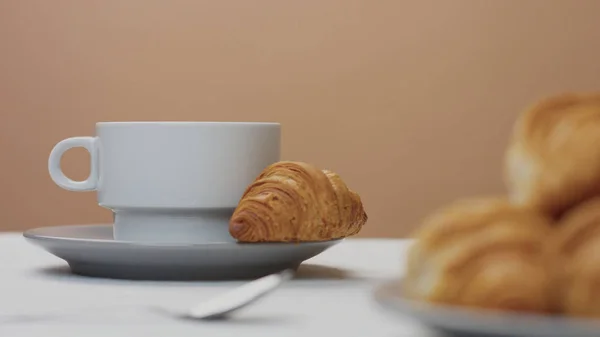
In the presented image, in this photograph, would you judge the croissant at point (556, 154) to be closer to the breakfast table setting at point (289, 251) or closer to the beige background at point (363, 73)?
the breakfast table setting at point (289, 251)

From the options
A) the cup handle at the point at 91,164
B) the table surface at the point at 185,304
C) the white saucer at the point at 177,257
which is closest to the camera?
the table surface at the point at 185,304

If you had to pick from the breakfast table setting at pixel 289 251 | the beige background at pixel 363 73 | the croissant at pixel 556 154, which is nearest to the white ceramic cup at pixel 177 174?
the breakfast table setting at pixel 289 251

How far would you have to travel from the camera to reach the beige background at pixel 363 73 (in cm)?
249

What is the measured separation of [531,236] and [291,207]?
35 centimetres

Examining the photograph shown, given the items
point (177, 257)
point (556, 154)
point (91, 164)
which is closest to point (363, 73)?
point (91, 164)

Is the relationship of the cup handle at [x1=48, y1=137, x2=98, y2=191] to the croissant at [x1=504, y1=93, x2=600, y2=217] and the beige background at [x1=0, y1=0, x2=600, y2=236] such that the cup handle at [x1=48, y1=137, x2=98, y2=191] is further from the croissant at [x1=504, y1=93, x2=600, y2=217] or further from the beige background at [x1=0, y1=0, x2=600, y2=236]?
the beige background at [x1=0, y1=0, x2=600, y2=236]

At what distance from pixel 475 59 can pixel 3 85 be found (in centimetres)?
129

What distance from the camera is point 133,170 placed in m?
0.72

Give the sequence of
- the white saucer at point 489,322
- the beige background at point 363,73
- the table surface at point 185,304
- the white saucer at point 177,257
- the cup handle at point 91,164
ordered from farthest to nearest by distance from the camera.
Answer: the beige background at point 363,73
the cup handle at point 91,164
the white saucer at point 177,257
the table surface at point 185,304
the white saucer at point 489,322

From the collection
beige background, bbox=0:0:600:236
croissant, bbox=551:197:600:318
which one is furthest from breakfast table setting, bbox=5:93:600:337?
beige background, bbox=0:0:600:236

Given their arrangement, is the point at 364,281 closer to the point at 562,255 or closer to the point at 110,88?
the point at 562,255

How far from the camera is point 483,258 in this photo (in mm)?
349

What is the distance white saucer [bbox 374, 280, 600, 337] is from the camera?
30 centimetres

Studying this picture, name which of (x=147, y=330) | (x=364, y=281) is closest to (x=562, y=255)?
(x=147, y=330)
